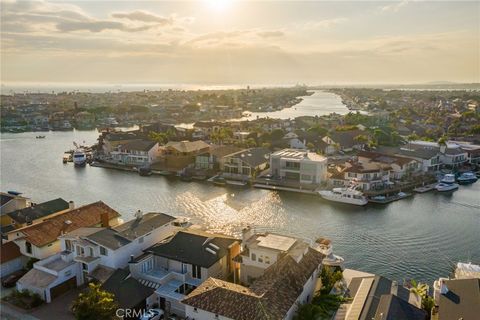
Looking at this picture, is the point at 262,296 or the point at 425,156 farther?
the point at 425,156

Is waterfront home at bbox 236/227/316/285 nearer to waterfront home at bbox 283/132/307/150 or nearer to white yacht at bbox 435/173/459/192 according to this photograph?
white yacht at bbox 435/173/459/192

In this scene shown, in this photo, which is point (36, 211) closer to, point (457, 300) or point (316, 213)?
point (316, 213)

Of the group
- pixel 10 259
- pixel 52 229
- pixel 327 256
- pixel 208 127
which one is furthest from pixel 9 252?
pixel 208 127

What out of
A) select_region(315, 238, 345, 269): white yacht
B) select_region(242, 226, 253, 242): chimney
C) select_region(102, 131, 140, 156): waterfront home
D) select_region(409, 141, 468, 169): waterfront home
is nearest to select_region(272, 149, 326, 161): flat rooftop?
select_region(409, 141, 468, 169): waterfront home

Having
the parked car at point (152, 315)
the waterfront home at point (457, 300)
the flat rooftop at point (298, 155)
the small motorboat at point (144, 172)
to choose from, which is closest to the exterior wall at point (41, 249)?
the parked car at point (152, 315)

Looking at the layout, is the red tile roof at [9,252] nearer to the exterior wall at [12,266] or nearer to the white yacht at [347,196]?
the exterior wall at [12,266]

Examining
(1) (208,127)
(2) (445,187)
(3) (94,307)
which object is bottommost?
(2) (445,187)

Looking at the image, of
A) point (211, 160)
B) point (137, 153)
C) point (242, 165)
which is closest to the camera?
point (242, 165)

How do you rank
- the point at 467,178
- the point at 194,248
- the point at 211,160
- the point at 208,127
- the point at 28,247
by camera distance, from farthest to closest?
1. the point at 208,127
2. the point at 211,160
3. the point at 467,178
4. the point at 28,247
5. the point at 194,248
